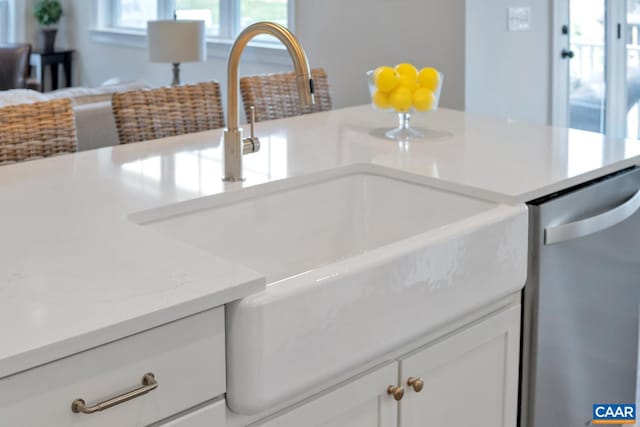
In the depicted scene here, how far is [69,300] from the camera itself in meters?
1.14

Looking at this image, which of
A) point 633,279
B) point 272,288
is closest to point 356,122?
point 633,279

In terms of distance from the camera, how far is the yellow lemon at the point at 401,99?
2234mm

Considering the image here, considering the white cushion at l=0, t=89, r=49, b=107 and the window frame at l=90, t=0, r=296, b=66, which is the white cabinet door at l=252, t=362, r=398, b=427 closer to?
the white cushion at l=0, t=89, r=49, b=107

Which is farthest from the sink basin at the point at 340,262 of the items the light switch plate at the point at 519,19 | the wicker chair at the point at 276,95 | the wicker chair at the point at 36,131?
the light switch plate at the point at 519,19

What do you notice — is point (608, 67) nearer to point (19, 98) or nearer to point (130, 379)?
point (19, 98)

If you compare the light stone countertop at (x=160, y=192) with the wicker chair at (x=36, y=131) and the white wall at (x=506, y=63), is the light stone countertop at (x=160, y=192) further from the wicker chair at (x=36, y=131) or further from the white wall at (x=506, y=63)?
the white wall at (x=506, y=63)

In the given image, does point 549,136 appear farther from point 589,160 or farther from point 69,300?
point 69,300

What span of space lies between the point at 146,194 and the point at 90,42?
6.06m

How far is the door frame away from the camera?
4609 mm

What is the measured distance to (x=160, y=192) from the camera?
1733 mm

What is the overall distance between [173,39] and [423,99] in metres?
3.12

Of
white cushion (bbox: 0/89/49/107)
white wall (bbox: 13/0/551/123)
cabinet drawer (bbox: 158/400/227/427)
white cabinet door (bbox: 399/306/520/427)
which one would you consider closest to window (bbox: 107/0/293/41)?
white wall (bbox: 13/0/551/123)

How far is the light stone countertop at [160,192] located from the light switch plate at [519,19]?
5.83 ft

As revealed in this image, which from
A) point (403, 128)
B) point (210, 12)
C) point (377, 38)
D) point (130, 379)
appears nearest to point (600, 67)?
point (377, 38)
